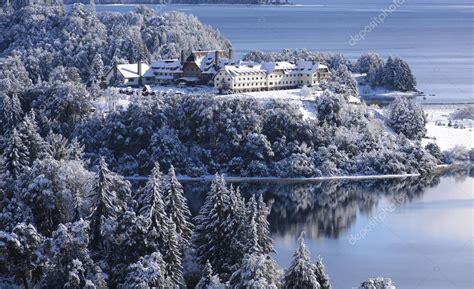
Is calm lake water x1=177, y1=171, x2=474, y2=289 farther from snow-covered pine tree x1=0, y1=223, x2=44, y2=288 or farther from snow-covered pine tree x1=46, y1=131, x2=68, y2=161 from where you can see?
snow-covered pine tree x1=0, y1=223, x2=44, y2=288

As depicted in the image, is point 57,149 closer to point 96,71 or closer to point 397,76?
point 96,71

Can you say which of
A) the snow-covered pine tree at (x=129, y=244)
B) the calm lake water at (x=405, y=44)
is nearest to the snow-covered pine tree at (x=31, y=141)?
the snow-covered pine tree at (x=129, y=244)

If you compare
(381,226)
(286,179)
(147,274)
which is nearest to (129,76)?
(286,179)

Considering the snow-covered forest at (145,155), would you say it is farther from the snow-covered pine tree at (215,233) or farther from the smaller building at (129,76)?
the smaller building at (129,76)

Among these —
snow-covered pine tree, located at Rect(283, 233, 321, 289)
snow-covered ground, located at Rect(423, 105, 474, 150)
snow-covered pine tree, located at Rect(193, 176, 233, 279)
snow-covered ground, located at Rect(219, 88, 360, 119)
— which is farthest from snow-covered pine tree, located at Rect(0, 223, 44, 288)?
snow-covered ground, located at Rect(423, 105, 474, 150)

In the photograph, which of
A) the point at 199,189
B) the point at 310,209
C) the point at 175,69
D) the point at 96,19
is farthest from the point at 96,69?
the point at 310,209

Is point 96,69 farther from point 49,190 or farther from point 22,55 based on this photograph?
point 49,190

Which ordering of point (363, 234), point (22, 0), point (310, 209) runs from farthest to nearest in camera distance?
point (22, 0), point (310, 209), point (363, 234)
